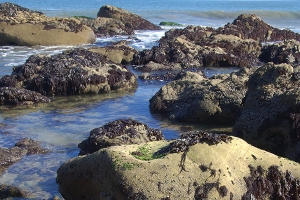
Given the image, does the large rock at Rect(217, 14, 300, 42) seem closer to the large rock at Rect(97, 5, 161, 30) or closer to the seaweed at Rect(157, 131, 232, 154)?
the large rock at Rect(97, 5, 161, 30)

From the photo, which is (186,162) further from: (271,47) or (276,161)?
(271,47)

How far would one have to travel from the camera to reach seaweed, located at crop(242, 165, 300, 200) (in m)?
5.41

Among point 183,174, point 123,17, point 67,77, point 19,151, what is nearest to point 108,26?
point 123,17

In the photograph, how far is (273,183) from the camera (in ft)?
18.0

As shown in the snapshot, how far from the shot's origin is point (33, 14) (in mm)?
23938

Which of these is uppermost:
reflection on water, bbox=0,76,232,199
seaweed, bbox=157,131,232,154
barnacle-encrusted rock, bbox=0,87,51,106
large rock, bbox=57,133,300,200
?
seaweed, bbox=157,131,232,154

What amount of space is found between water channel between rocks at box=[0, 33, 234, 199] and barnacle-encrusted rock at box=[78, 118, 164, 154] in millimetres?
411

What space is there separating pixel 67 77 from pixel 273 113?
6376mm

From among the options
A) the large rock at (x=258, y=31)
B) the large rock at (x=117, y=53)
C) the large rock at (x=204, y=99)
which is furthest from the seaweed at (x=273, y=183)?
the large rock at (x=258, y=31)

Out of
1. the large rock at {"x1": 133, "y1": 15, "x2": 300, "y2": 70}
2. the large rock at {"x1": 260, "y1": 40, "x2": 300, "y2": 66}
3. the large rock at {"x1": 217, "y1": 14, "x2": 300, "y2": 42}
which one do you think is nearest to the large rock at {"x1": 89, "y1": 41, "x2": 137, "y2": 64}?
the large rock at {"x1": 133, "y1": 15, "x2": 300, "y2": 70}

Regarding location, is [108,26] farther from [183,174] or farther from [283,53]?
[183,174]

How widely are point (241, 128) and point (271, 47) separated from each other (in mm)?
12034

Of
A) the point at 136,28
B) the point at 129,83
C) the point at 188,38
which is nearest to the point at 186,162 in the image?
the point at 129,83

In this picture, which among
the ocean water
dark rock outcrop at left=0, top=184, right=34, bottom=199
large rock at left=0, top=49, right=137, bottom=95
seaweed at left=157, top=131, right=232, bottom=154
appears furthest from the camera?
large rock at left=0, top=49, right=137, bottom=95
